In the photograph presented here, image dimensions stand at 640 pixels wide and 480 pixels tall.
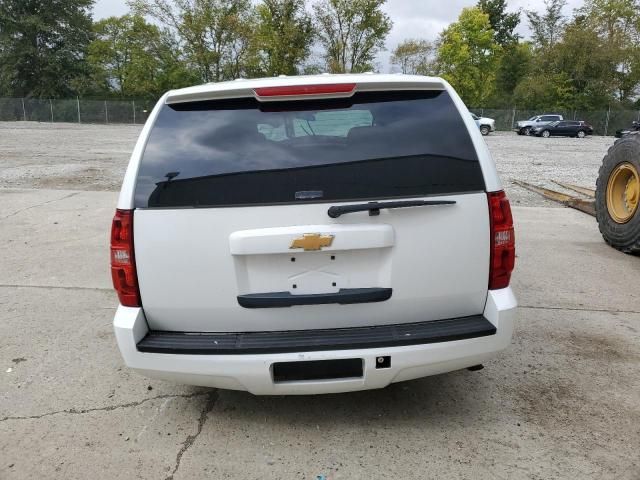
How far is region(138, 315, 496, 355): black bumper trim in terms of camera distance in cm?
243

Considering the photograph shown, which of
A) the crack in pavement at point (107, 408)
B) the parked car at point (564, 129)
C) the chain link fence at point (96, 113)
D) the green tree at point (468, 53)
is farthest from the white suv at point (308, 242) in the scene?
the green tree at point (468, 53)

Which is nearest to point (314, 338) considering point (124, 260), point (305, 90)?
point (124, 260)

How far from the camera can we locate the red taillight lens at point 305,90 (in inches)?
98.8

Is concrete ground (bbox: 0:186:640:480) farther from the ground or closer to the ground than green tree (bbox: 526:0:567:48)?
closer to the ground

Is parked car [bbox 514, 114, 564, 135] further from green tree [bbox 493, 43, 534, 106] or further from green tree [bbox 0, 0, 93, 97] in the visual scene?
green tree [bbox 0, 0, 93, 97]

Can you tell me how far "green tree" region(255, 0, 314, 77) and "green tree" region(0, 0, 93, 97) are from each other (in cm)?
2094

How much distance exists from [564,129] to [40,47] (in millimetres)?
53491

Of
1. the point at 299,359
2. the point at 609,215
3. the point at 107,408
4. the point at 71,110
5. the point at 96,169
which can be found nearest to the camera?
the point at 299,359

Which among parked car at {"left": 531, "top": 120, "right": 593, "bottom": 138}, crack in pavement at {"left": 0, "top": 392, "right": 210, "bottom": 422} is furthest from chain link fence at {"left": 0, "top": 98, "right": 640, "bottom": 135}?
crack in pavement at {"left": 0, "top": 392, "right": 210, "bottom": 422}

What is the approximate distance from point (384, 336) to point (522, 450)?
0.99 metres

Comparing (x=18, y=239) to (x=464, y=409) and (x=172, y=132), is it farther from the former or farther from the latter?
(x=464, y=409)

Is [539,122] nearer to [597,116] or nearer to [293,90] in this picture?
[597,116]

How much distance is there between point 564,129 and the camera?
137 ft

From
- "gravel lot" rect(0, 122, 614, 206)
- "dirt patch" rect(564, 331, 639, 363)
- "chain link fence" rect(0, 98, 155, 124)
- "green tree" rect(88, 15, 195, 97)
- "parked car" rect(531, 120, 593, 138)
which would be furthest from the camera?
"green tree" rect(88, 15, 195, 97)
